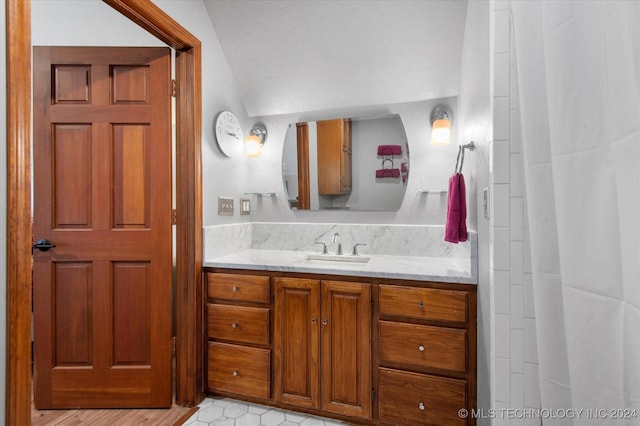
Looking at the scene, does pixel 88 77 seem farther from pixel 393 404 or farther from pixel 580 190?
pixel 393 404

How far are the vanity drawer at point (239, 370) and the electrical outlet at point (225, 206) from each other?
32.6 inches

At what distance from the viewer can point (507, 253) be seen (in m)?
1.02

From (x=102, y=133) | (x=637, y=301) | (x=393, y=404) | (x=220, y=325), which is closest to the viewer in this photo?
(x=637, y=301)

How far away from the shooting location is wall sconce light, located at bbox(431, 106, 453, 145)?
2035mm

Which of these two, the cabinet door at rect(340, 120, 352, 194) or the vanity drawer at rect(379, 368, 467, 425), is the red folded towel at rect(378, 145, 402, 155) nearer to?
the cabinet door at rect(340, 120, 352, 194)

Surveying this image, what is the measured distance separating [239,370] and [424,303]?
113 centimetres

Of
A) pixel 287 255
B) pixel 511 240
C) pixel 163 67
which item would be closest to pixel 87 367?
pixel 287 255

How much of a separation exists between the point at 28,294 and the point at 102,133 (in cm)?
104

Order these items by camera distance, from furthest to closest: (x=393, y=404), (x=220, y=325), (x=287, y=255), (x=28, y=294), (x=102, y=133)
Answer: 1. (x=287, y=255)
2. (x=220, y=325)
3. (x=102, y=133)
4. (x=393, y=404)
5. (x=28, y=294)

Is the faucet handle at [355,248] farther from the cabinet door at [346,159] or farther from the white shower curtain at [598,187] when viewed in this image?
the white shower curtain at [598,187]

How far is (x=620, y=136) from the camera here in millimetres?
355

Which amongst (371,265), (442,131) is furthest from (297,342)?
(442,131)

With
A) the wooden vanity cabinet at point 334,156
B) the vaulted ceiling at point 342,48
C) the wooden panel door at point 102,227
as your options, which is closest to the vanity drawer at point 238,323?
the wooden panel door at point 102,227

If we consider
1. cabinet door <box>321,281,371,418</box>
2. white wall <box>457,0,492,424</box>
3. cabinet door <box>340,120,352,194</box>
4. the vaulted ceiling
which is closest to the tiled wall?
white wall <box>457,0,492,424</box>
